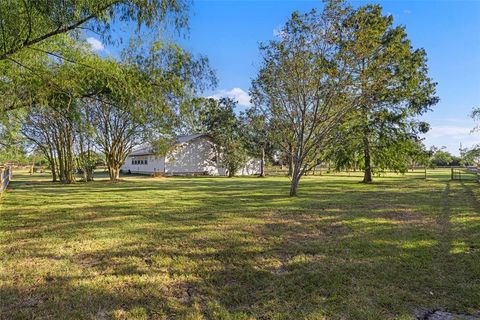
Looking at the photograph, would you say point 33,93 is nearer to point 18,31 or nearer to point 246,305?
point 18,31

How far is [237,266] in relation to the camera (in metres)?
4.36

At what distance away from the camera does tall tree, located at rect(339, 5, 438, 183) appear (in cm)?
1193

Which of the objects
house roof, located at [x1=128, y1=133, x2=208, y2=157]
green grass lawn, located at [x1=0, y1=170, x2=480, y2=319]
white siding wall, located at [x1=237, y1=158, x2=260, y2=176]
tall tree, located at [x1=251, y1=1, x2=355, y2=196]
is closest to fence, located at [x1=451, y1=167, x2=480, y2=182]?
tall tree, located at [x1=251, y1=1, x2=355, y2=196]

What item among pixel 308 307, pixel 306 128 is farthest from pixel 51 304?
pixel 306 128

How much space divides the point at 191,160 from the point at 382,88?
83.7 ft

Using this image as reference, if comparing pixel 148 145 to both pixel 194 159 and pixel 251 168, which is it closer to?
pixel 194 159

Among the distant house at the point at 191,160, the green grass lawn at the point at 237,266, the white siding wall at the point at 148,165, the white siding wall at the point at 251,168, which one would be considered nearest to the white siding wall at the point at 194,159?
the distant house at the point at 191,160

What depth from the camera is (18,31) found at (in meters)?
5.10

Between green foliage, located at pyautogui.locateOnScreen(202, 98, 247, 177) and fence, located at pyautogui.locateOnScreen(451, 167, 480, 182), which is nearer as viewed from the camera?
fence, located at pyautogui.locateOnScreen(451, 167, 480, 182)

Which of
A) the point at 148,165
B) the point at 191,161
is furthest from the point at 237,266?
the point at 148,165

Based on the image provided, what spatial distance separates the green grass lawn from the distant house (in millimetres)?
26322

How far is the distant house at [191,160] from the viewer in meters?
34.2

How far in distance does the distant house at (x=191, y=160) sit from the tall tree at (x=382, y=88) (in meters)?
18.5

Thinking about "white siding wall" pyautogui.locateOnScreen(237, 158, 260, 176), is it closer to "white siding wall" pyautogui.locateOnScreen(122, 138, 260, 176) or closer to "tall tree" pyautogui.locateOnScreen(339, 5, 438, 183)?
"white siding wall" pyautogui.locateOnScreen(122, 138, 260, 176)
